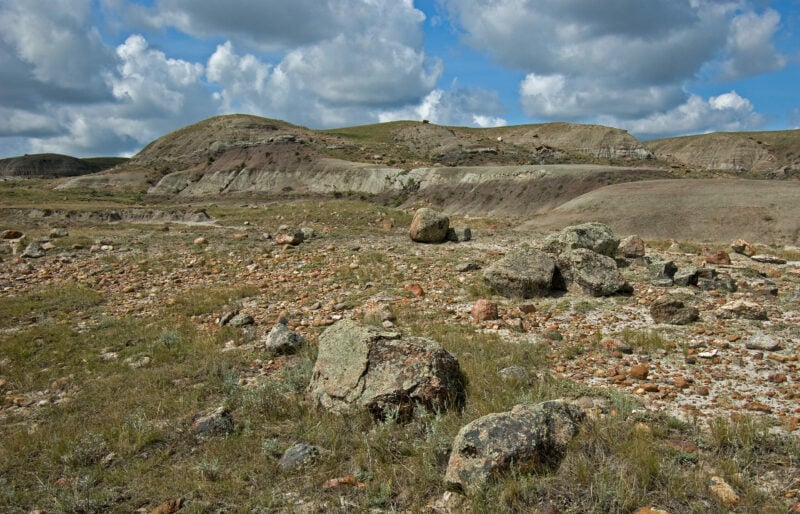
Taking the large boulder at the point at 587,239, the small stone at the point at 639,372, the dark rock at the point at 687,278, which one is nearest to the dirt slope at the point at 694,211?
the large boulder at the point at 587,239

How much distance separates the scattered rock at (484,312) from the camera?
8594 millimetres

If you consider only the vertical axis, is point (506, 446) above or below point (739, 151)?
below

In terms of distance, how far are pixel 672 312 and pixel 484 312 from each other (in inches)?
120

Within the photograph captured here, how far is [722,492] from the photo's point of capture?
3.57m

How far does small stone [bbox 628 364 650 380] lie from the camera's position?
5937 millimetres

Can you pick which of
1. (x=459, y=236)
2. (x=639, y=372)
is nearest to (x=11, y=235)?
(x=459, y=236)

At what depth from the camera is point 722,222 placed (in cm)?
2258

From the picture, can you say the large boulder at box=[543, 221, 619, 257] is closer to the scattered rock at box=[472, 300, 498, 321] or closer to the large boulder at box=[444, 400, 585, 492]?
the scattered rock at box=[472, 300, 498, 321]

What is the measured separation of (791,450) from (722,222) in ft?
72.7

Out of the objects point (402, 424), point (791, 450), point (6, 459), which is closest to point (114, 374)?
point (6, 459)

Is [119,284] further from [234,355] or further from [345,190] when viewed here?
[345,190]

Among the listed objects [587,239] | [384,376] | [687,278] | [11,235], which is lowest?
[384,376]

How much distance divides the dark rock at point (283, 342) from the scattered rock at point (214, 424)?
2117 millimetres

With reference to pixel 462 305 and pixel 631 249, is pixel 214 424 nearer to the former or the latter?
pixel 462 305
